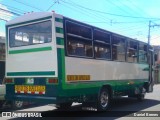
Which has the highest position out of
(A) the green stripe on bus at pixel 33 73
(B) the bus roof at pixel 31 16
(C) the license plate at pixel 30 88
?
(B) the bus roof at pixel 31 16

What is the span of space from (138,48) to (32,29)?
7.21 m

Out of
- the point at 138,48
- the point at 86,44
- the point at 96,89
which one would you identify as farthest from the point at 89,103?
the point at 138,48

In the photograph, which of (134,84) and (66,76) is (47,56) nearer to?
(66,76)

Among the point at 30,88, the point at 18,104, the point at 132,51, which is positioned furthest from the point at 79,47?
the point at 132,51

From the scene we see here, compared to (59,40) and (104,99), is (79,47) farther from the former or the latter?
(104,99)

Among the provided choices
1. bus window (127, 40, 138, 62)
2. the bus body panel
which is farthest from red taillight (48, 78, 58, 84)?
bus window (127, 40, 138, 62)

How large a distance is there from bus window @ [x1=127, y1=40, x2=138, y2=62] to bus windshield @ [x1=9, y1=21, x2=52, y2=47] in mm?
5706

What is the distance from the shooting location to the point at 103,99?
38.3ft

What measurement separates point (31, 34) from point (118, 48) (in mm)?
4482

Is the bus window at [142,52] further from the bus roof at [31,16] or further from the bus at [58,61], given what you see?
the bus roof at [31,16]

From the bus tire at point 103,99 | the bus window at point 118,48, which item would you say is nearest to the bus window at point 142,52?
the bus window at point 118,48

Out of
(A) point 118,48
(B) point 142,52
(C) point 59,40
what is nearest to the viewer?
(C) point 59,40

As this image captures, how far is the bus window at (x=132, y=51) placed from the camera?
46.9ft

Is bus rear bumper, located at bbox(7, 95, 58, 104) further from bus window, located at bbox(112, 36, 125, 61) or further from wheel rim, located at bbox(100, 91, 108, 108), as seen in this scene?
bus window, located at bbox(112, 36, 125, 61)
